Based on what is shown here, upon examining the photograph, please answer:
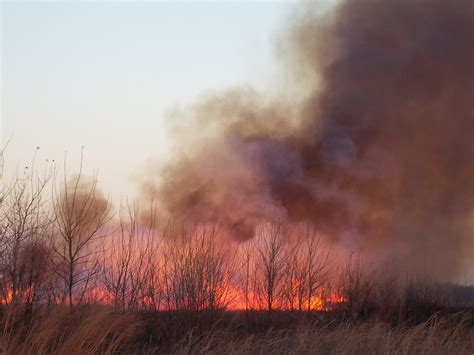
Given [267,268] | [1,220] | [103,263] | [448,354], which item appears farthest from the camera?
[267,268]

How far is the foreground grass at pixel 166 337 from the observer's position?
10.1 meters

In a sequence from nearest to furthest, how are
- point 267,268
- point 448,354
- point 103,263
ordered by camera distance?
point 448,354 < point 103,263 < point 267,268

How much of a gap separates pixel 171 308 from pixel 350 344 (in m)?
5.44

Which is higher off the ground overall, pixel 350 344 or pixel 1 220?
pixel 1 220

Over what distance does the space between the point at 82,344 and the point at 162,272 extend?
19.2ft

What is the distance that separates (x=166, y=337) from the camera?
1420 cm

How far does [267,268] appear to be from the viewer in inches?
725

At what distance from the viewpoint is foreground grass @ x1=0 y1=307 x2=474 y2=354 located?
10109mm

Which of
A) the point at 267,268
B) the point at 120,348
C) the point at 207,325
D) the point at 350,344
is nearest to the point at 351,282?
the point at 267,268

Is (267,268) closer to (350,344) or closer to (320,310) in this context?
(320,310)

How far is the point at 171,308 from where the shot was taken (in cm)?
1550

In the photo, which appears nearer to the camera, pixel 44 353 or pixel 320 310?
pixel 44 353

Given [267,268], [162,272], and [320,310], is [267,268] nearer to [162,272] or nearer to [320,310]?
[320,310]

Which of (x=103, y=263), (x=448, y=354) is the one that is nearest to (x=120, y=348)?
(x=103, y=263)
